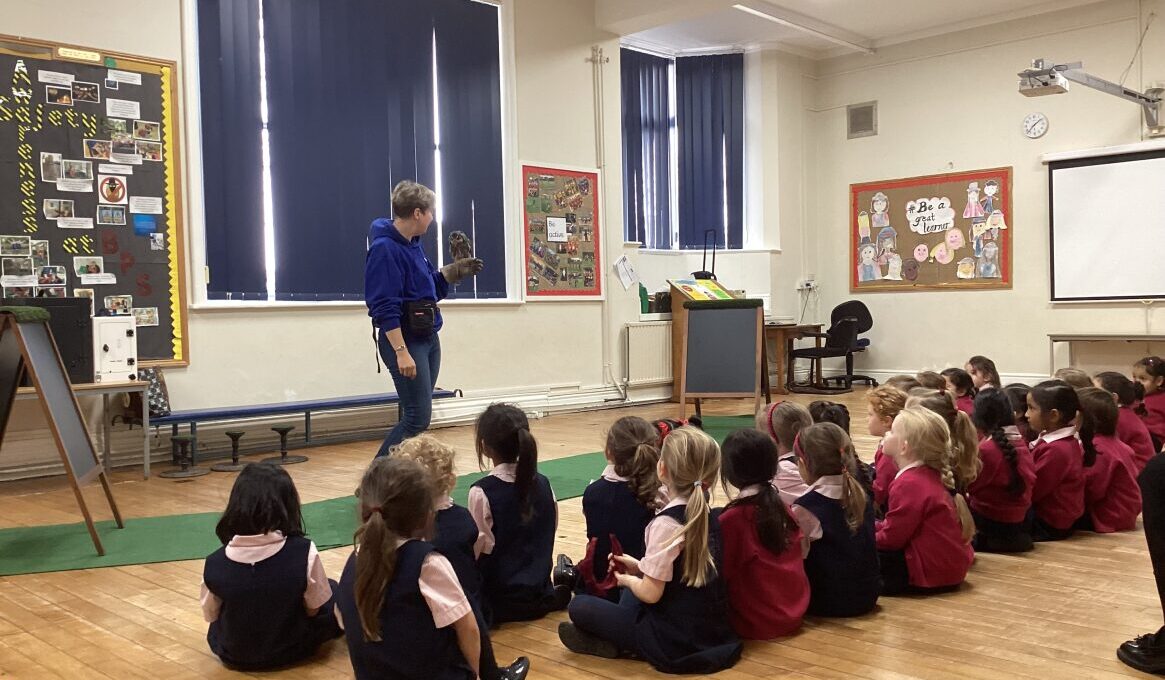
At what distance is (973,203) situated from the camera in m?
9.69

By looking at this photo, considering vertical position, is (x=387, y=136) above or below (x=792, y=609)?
above

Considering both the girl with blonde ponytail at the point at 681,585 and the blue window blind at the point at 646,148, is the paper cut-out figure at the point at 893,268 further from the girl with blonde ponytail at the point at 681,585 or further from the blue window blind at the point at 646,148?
the girl with blonde ponytail at the point at 681,585

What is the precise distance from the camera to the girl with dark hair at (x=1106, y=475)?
12.2 feet

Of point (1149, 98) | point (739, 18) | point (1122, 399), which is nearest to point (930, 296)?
point (1149, 98)

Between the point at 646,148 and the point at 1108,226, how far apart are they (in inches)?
178

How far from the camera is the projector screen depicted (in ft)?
28.0

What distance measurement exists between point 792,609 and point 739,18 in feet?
25.7

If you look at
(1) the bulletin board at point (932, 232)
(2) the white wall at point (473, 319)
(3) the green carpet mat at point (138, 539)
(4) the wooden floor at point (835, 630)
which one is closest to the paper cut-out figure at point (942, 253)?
(1) the bulletin board at point (932, 232)

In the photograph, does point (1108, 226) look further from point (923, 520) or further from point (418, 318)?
point (418, 318)

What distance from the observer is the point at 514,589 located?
2.75 m

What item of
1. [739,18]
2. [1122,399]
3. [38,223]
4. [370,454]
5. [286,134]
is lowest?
[370,454]

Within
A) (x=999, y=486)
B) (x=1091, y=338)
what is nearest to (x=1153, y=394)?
(x=999, y=486)

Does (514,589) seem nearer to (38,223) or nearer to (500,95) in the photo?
(38,223)

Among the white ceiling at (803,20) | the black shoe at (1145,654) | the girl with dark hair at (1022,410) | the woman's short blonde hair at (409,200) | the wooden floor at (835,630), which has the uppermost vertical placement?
the white ceiling at (803,20)
